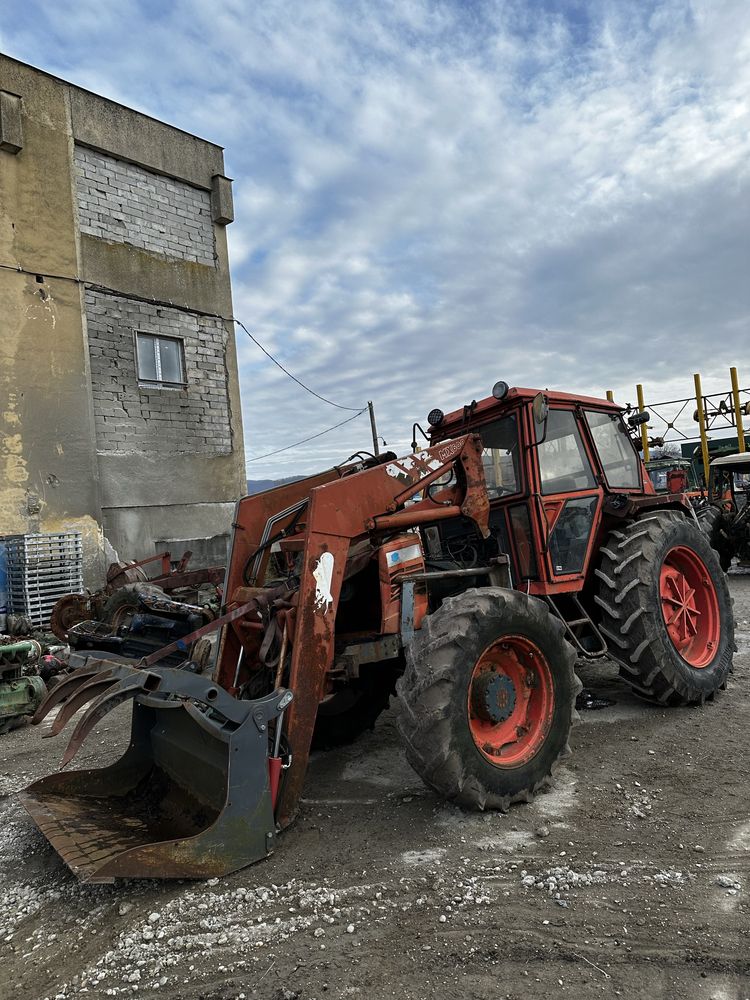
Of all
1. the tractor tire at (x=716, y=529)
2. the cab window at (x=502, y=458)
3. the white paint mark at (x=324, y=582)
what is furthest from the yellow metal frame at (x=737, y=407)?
the white paint mark at (x=324, y=582)

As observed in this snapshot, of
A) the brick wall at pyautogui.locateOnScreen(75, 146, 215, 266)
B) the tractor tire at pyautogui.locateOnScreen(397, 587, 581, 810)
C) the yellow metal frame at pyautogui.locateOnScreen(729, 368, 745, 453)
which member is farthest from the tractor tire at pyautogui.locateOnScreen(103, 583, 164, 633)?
the yellow metal frame at pyautogui.locateOnScreen(729, 368, 745, 453)

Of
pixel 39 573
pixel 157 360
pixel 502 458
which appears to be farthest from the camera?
pixel 157 360

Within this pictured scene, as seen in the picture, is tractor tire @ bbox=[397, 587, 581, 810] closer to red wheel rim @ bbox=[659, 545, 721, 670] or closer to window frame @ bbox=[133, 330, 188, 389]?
red wheel rim @ bbox=[659, 545, 721, 670]

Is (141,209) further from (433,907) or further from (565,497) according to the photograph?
(433,907)

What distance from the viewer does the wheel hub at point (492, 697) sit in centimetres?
364

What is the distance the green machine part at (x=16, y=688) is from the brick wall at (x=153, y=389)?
5788 mm

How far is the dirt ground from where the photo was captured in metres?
2.32

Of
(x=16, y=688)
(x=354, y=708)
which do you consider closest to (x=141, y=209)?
(x=16, y=688)

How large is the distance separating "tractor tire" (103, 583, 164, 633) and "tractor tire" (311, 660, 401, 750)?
166 inches

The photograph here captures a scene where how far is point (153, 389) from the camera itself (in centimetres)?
1223

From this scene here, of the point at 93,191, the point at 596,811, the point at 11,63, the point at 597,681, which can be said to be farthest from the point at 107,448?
the point at 596,811

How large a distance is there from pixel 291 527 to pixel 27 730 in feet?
11.4

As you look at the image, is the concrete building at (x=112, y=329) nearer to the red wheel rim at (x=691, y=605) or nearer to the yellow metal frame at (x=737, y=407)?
the red wheel rim at (x=691, y=605)

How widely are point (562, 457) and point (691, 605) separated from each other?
1.65 m
